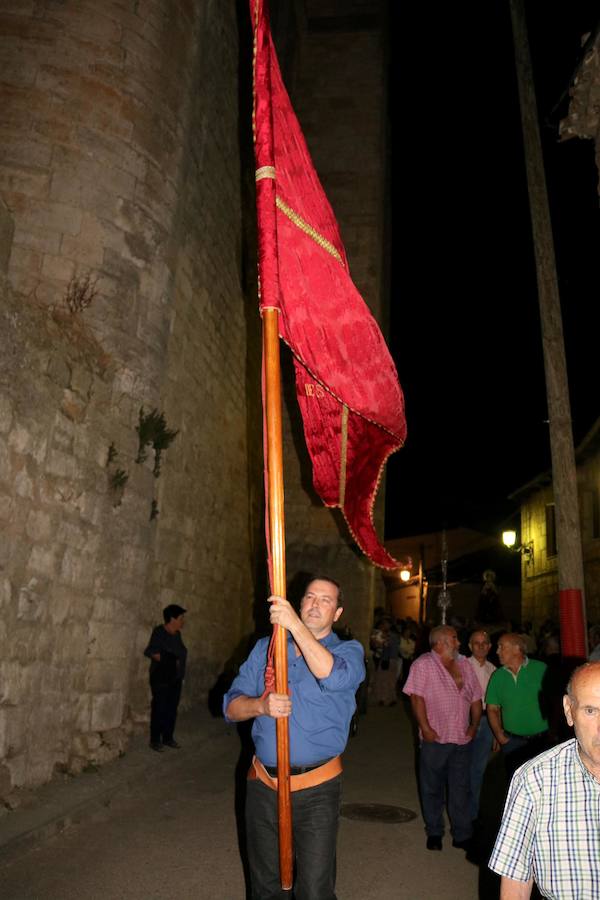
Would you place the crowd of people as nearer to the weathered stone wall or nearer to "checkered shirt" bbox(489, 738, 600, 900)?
"checkered shirt" bbox(489, 738, 600, 900)

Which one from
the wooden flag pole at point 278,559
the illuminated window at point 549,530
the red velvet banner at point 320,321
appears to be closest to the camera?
the wooden flag pole at point 278,559

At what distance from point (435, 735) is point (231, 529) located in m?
8.09

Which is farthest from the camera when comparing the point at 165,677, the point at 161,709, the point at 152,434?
the point at 152,434

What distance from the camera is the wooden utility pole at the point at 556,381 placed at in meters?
7.34

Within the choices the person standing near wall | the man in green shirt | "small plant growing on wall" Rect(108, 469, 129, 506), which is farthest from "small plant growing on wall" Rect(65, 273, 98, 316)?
the man in green shirt

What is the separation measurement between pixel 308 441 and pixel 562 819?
2321mm

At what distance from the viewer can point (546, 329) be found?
8453mm

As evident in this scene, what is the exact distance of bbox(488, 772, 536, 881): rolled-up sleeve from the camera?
7.31 ft

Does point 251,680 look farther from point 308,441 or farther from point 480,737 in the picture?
point 480,737

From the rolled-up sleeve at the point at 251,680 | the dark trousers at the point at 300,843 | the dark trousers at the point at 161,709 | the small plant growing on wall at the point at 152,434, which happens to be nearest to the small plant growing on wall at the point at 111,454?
the small plant growing on wall at the point at 152,434

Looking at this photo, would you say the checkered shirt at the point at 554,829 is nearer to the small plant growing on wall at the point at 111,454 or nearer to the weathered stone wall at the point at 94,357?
the weathered stone wall at the point at 94,357

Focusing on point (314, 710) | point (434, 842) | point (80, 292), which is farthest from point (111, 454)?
point (314, 710)

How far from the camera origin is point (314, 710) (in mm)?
3143

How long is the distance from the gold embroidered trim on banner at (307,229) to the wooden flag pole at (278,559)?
0.83 meters
